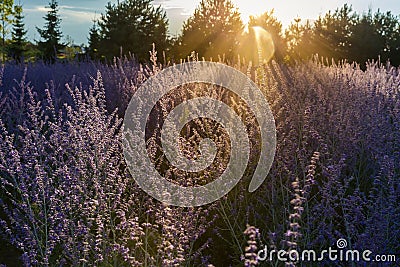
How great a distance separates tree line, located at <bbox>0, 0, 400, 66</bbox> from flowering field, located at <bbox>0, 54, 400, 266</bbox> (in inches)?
496

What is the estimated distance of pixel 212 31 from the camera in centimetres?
1761

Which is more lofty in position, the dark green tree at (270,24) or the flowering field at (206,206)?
the dark green tree at (270,24)

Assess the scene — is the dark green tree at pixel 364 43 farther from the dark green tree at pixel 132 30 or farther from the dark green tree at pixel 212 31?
the dark green tree at pixel 132 30

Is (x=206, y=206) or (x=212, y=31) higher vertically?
(x=212, y=31)

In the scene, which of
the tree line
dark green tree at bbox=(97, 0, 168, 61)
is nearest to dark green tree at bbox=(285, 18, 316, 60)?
the tree line

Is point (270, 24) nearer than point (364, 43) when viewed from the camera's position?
No

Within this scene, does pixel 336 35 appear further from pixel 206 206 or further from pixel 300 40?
pixel 206 206

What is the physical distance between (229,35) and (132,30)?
3832 mm

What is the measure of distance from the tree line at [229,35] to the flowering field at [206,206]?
12.6 m

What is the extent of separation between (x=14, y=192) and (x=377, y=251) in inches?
118

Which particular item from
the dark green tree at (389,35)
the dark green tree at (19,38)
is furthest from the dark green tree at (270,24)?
the dark green tree at (19,38)

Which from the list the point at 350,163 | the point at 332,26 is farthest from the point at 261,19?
the point at 350,163

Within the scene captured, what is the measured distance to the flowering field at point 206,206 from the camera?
2.25m

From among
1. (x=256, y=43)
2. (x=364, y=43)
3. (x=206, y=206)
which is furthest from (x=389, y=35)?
(x=206, y=206)
